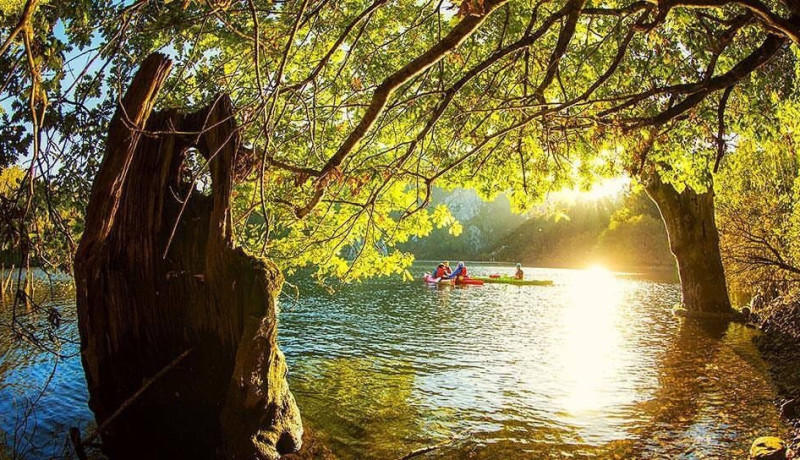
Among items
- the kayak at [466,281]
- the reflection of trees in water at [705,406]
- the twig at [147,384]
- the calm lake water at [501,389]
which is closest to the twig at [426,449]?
the calm lake water at [501,389]

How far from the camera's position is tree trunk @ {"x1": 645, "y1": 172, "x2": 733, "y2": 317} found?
17.9 m

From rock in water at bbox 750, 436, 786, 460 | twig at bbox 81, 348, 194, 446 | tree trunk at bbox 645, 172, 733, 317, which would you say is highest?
tree trunk at bbox 645, 172, 733, 317

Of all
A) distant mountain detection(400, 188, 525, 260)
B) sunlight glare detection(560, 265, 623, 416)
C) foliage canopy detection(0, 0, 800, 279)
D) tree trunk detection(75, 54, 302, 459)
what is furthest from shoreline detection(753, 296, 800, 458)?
distant mountain detection(400, 188, 525, 260)

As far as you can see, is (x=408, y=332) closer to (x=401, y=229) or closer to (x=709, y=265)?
(x=401, y=229)

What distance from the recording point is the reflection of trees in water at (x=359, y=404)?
7742mm

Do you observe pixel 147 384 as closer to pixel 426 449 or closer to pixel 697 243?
pixel 426 449

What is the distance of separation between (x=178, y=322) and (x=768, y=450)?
7.71 m

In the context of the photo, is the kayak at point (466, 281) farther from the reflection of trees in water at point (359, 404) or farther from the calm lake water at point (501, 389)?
the reflection of trees in water at point (359, 404)

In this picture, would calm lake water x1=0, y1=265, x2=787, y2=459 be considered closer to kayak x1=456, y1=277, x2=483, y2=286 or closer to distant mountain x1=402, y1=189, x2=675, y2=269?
kayak x1=456, y1=277, x2=483, y2=286

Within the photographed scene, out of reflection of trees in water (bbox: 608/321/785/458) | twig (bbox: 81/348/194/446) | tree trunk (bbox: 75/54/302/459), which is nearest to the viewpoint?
twig (bbox: 81/348/194/446)

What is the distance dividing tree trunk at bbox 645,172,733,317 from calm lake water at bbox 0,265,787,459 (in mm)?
1452

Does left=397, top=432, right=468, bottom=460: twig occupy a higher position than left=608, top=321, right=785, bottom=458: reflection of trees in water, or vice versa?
left=608, top=321, right=785, bottom=458: reflection of trees in water

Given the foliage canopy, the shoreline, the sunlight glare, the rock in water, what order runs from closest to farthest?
the foliage canopy
the rock in water
the shoreline
the sunlight glare

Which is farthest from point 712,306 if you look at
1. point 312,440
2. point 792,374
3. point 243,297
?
point 243,297
